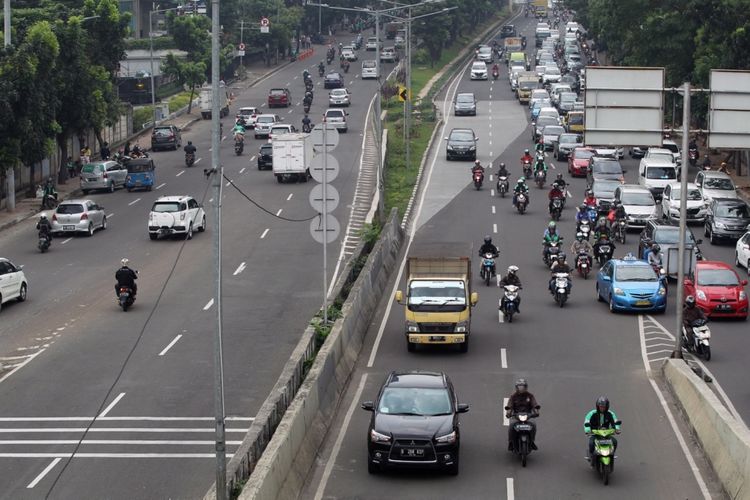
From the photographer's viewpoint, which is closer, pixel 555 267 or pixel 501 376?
pixel 501 376

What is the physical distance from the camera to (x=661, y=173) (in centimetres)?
5797

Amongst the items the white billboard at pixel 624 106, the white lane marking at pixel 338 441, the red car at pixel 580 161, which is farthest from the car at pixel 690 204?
the white lane marking at pixel 338 441

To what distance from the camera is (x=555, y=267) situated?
123ft

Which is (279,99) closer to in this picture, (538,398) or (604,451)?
(538,398)

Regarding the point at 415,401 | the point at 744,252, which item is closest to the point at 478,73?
the point at 744,252

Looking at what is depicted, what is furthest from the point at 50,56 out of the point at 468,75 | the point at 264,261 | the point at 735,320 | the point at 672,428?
the point at 468,75

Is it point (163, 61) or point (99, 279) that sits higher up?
point (163, 61)

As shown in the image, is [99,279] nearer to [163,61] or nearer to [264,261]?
[264,261]

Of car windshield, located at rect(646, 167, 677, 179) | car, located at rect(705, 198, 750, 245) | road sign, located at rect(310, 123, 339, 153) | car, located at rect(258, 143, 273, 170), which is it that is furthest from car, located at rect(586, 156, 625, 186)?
road sign, located at rect(310, 123, 339, 153)

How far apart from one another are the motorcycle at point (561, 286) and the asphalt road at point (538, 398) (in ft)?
1.17

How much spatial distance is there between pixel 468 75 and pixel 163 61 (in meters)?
34.3

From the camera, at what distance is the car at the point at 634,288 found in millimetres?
35812

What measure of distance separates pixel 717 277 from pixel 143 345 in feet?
50.6

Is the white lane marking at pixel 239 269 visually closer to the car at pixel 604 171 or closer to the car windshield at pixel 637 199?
the car windshield at pixel 637 199
